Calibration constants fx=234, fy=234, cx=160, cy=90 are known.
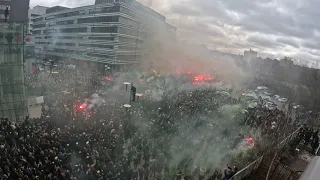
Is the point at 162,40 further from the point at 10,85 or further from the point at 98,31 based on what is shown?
the point at 10,85

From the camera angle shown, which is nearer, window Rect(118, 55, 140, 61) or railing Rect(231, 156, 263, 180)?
railing Rect(231, 156, 263, 180)

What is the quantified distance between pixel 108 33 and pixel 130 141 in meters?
34.7

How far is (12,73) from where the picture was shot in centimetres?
1639

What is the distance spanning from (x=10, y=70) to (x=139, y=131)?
10178 millimetres

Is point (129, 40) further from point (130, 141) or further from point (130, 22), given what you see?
point (130, 141)

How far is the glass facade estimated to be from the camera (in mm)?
15906

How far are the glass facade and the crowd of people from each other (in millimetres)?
2437

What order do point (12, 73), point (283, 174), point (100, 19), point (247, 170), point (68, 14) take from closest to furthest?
point (247, 170)
point (283, 174)
point (12, 73)
point (100, 19)
point (68, 14)

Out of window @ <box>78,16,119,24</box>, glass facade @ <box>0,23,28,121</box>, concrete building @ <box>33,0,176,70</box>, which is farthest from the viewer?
concrete building @ <box>33,0,176,70</box>

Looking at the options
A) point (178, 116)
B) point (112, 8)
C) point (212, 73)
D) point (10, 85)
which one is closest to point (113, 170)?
point (178, 116)

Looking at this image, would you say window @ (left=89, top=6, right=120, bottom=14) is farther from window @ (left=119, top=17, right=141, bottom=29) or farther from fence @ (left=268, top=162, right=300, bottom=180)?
fence @ (left=268, top=162, right=300, bottom=180)

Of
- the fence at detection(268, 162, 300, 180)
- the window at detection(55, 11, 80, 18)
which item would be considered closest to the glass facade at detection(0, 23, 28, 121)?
the fence at detection(268, 162, 300, 180)

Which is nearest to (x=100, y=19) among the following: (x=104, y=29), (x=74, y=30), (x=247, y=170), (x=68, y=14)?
(x=104, y=29)

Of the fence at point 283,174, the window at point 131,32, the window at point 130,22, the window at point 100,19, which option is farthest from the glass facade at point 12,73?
the window at point 100,19
